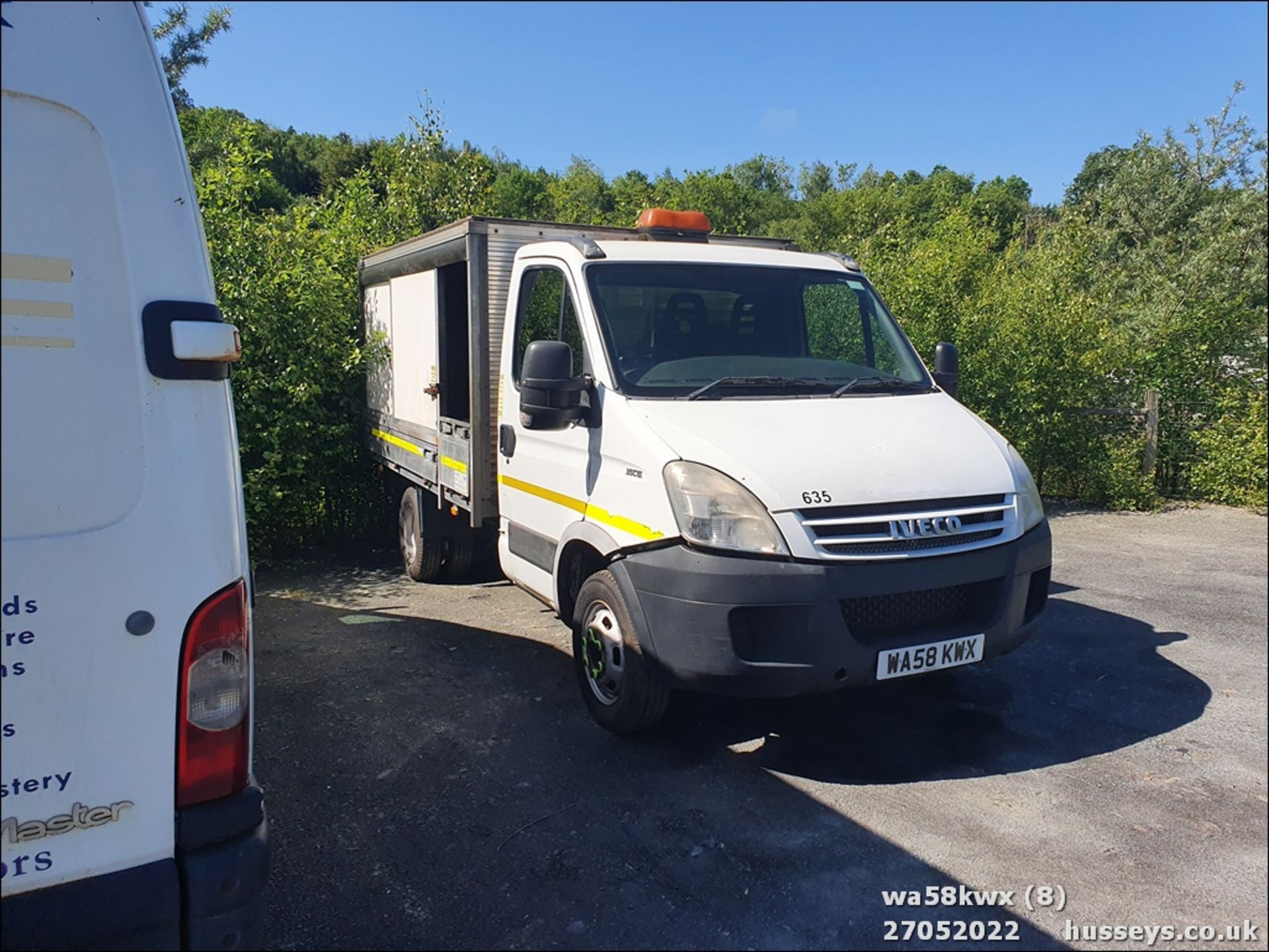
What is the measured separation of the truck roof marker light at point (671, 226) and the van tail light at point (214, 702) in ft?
13.1

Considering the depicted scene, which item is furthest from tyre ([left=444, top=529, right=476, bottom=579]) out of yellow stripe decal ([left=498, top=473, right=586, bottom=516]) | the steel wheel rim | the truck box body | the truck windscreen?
the truck windscreen

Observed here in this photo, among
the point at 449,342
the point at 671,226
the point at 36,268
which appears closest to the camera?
the point at 36,268

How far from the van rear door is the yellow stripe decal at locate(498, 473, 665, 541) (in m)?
2.05

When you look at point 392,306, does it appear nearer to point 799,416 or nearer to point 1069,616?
point 799,416

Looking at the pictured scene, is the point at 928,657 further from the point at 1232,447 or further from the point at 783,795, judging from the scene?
the point at 1232,447

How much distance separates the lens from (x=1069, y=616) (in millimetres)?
5887

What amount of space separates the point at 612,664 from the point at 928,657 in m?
1.42

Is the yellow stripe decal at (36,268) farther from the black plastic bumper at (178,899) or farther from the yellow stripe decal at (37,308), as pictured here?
the black plastic bumper at (178,899)

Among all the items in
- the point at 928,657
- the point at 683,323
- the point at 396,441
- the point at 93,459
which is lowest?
the point at 928,657

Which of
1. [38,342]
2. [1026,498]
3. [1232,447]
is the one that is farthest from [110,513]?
[1232,447]

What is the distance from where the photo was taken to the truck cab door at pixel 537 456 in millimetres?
4445

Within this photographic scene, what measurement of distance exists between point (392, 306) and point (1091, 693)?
5.86 m

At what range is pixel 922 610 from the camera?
3.67 metres

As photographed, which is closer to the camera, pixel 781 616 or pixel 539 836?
pixel 539 836
